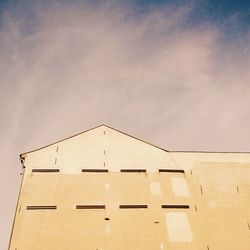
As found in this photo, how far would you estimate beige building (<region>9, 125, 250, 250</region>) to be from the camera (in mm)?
12844

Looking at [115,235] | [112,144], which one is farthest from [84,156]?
[115,235]

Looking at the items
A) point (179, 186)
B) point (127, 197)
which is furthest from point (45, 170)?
point (179, 186)

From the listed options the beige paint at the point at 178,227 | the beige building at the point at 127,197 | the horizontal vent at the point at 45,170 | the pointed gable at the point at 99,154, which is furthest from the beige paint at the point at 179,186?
the horizontal vent at the point at 45,170

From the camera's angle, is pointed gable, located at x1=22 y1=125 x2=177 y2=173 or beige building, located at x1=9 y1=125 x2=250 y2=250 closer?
beige building, located at x1=9 y1=125 x2=250 y2=250

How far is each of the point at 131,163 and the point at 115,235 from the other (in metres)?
3.98

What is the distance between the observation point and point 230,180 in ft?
51.3

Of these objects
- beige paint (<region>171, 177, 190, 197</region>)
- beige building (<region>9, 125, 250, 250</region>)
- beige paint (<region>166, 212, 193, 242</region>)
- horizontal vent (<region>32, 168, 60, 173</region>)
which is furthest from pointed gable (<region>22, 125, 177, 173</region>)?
beige paint (<region>166, 212, 193, 242</region>)

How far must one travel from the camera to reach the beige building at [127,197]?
12844mm

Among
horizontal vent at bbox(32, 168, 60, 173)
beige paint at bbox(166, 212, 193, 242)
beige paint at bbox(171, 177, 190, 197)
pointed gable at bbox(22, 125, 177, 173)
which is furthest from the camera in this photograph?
pointed gable at bbox(22, 125, 177, 173)

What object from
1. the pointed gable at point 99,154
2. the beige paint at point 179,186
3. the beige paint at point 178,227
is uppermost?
the pointed gable at point 99,154

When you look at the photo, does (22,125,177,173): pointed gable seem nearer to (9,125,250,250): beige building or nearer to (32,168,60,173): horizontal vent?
(9,125,250,250): beige building

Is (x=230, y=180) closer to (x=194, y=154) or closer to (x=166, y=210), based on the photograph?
(x=194, y=154)

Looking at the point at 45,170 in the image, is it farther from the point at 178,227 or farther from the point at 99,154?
the point at 178,227

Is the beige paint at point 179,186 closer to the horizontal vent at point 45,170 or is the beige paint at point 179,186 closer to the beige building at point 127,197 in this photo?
the beige building at point 127,197
